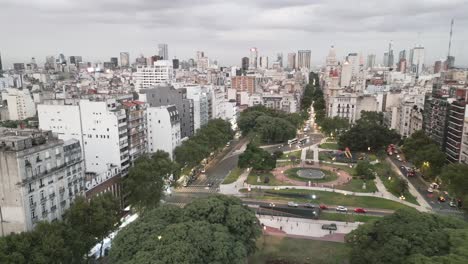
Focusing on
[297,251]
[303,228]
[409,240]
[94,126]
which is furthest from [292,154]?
[409,240]

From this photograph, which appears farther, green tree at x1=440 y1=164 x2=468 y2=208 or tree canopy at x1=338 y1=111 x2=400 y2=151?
tree canopy at x1=338 y1=111 x2=400 y2=151

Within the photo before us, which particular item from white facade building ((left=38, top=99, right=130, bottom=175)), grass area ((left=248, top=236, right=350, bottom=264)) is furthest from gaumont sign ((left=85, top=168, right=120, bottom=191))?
grass area ((left=248, top=236, right=350, bottom=264))

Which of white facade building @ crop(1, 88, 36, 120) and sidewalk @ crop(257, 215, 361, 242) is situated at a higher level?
white facade building @ crop(1, 88, 36, 120)

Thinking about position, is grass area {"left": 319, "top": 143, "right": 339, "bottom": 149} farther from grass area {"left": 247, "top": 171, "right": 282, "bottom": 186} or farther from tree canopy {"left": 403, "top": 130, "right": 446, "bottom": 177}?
grass area {"left": 247, "top": 171, "right": 282, "bottom": 186}

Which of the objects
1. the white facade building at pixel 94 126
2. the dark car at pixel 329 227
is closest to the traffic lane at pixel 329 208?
the dark car at pixel 329 227

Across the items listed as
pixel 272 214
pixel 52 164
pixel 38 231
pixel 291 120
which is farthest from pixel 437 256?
pixel 291 120

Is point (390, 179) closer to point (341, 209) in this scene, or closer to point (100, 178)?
point (341, 209)
